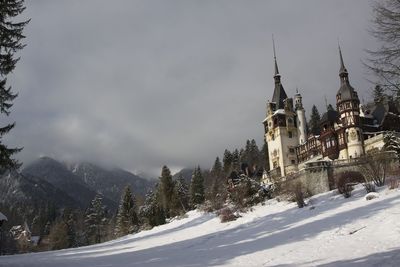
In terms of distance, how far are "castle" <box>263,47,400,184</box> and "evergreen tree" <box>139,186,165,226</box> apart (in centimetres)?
1936

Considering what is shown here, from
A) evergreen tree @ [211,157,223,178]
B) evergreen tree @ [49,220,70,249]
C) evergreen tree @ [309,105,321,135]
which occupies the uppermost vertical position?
evergreen tree @ [309,105,321,135]

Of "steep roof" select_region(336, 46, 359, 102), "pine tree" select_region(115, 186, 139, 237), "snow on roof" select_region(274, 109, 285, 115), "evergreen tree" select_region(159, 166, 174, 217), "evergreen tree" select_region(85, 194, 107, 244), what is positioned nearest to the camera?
"steep roof" select_region(336, 46, 359, 102)

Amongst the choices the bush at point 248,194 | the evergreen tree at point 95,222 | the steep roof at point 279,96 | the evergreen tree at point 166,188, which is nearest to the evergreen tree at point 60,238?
the evergreen tree at point 95,222

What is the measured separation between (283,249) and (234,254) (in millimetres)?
2306

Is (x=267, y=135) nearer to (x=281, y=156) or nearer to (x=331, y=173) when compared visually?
(x=281, y=156)

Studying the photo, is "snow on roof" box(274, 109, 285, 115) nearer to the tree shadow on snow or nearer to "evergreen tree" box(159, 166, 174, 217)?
"evergreen tree" box(159, 166, 174, 217)

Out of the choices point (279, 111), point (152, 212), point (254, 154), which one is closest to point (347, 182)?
point (279, 111)

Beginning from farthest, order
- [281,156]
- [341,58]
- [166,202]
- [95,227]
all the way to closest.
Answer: [95,227], [166,202], [281,156], [341,58]

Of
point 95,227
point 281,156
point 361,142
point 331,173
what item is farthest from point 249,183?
point 95,227

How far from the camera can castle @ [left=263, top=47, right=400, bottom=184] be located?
217ft

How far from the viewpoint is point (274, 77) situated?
89.9 m

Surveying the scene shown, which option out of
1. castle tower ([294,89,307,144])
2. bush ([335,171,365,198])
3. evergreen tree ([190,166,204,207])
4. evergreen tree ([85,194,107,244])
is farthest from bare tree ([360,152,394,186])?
evergreen tree ([85,194,107,244])

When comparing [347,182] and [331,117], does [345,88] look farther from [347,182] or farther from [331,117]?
[347,182]

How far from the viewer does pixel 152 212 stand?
83562mm
